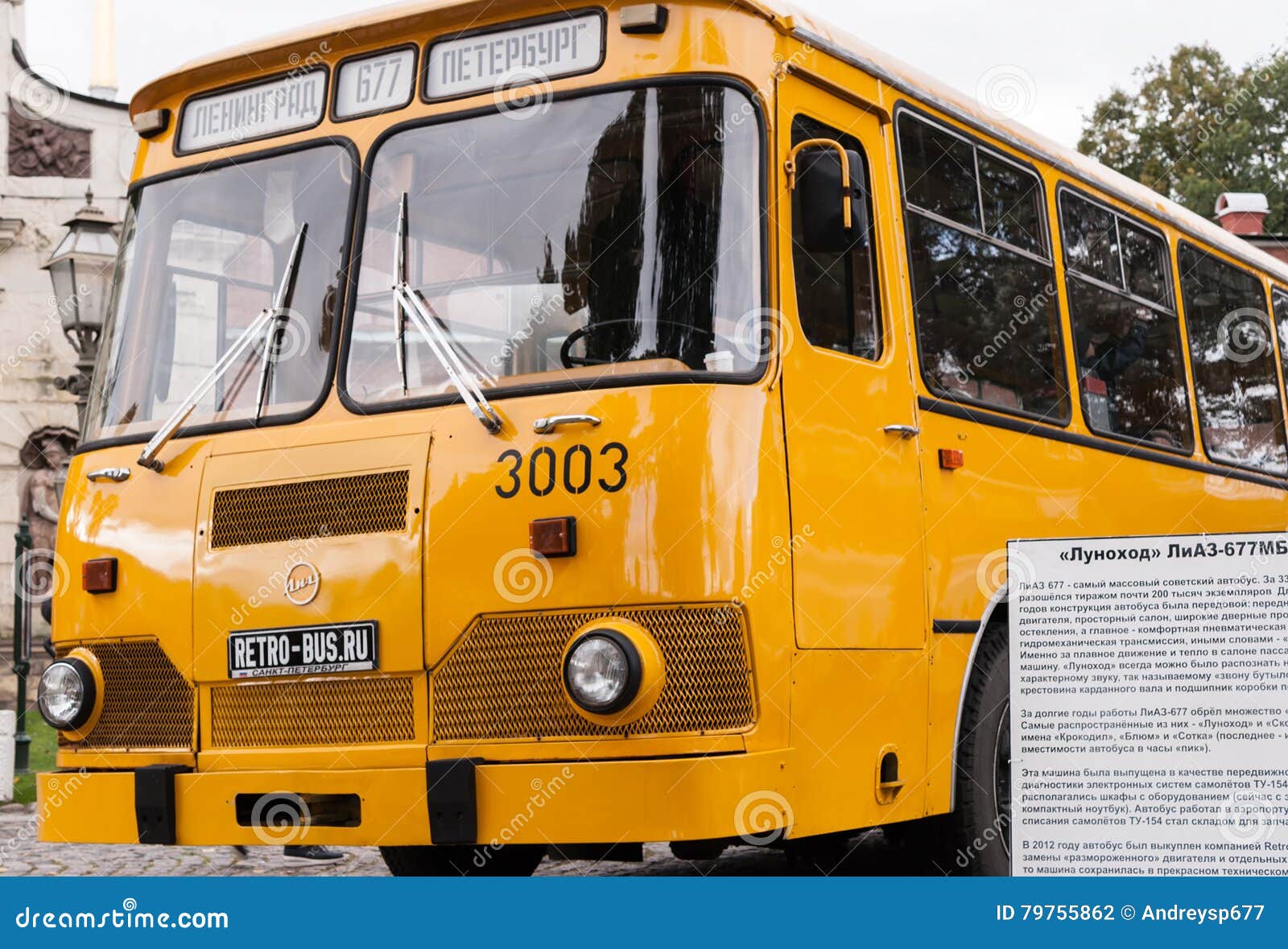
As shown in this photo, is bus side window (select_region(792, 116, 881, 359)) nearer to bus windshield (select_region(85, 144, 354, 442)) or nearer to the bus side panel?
the bus side panel

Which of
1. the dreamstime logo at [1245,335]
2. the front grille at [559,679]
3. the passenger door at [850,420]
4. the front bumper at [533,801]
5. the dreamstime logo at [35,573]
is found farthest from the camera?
the dreamstime logo at [35,573]

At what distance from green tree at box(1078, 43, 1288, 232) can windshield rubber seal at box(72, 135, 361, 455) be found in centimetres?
3219

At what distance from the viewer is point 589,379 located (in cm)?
546

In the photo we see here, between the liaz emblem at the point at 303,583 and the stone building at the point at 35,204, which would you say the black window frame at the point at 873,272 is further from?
the stone building at the point at 35,204

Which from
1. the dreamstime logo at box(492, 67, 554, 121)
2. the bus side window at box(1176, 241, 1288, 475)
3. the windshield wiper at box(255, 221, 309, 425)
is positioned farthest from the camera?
the bus side window at box(1176, 241, 1288, 475)

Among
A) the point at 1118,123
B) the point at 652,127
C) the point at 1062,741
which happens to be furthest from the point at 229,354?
the point at 1118,123

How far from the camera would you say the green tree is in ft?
122

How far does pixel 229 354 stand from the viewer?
6.19 meters

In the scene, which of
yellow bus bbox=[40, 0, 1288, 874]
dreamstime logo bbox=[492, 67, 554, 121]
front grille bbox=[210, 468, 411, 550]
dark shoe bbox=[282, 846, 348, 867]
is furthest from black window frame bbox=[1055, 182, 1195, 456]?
dark shoe bbox=[282, 846, 348, 867]

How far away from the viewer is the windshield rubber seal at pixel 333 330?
598cm

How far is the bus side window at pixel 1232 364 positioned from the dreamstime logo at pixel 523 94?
14.1 ft

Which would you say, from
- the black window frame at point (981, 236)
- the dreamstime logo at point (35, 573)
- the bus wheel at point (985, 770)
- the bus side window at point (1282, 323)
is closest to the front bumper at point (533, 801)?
the bus wheel at point (985, 770)

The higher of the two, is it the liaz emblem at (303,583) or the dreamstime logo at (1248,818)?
the liaz emblem at (303,583)

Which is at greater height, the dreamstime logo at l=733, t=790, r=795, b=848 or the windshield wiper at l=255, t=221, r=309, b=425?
the windshield wiper at l=255, t=221, r=309, b=425
